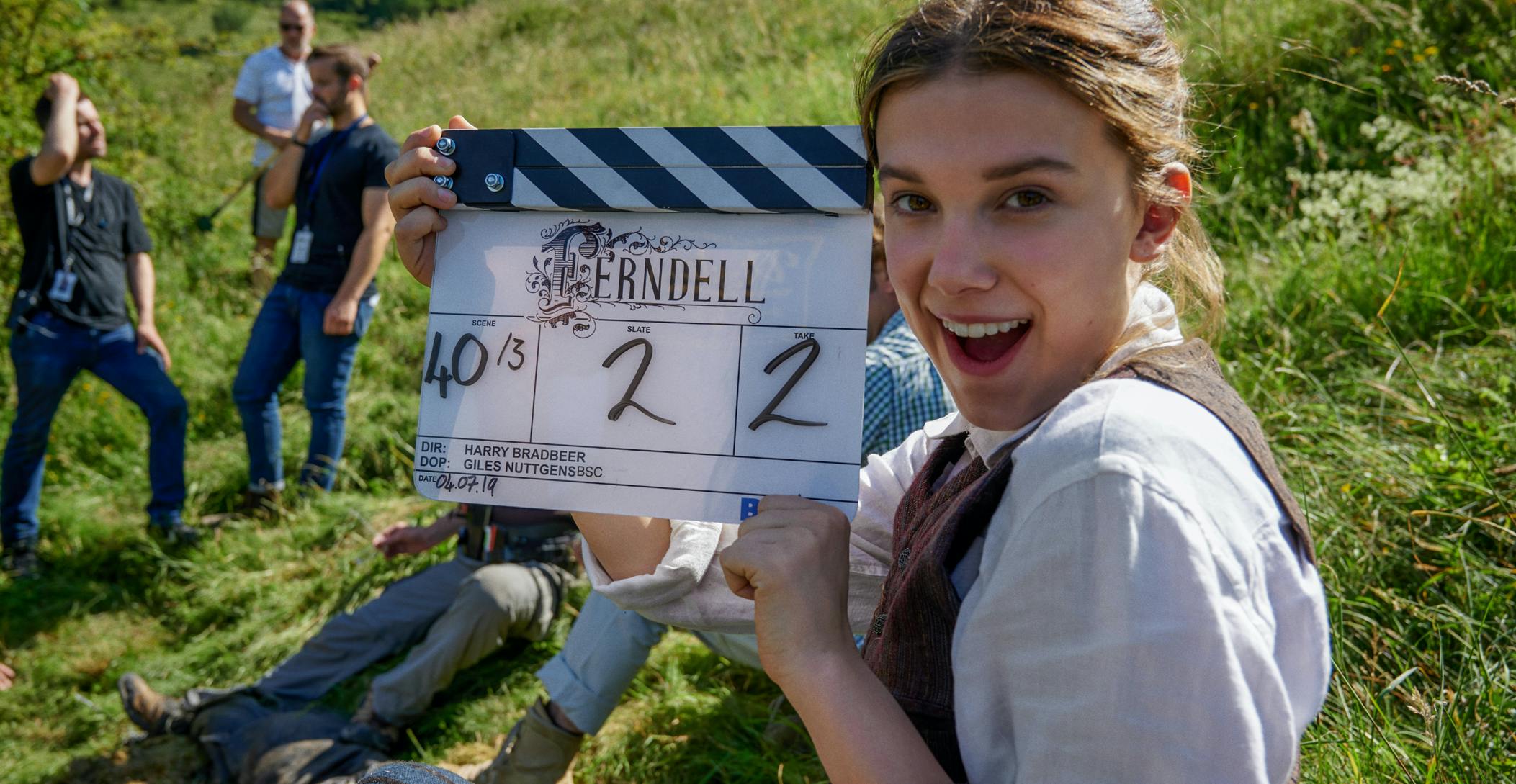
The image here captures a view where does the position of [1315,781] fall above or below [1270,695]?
below

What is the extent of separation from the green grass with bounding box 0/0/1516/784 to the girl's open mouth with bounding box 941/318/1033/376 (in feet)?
1.88

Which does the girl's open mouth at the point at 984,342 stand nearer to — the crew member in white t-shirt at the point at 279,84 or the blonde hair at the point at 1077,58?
the blonde hair at the point at 1077,58

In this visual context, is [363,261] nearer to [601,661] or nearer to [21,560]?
[21,560]

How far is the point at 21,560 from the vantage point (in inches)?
187

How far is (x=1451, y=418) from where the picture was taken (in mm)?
2658

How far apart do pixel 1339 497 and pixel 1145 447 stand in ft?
6.36

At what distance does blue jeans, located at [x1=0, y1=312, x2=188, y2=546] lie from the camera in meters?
4.67

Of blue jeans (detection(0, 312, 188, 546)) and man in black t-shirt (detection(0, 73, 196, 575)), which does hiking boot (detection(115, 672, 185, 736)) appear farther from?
blue jeans (detection(0, 312, 188, 546))

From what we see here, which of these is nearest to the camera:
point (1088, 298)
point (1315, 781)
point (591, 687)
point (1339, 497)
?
point (1088, 298)

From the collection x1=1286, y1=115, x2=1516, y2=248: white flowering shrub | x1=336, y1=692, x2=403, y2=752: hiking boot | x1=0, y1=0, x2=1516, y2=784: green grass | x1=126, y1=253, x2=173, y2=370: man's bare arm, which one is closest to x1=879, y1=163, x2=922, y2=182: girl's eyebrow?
x1=0, y1=0, x2=1516, y2=784: green grass

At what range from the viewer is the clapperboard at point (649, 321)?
1.40 meters

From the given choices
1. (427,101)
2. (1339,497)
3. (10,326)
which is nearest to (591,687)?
(1339,497)

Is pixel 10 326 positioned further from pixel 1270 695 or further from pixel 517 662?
pixel 1270 695

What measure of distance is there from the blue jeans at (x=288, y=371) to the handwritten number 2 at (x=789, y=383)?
3688mm
